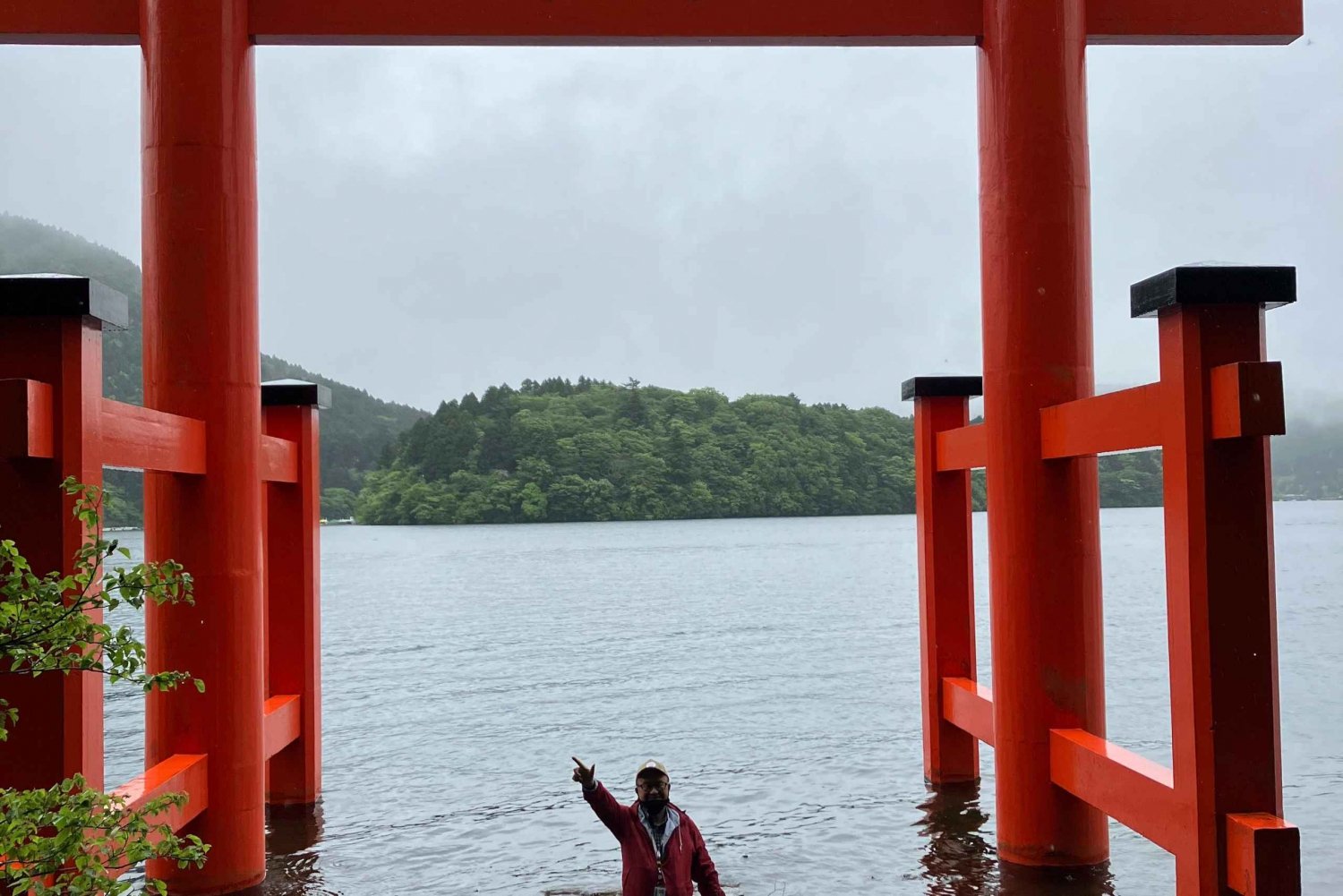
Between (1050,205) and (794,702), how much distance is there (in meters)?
12.5

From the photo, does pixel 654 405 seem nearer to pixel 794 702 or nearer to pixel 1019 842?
pixel 794 702

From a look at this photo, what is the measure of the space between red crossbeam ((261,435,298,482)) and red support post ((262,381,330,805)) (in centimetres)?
8

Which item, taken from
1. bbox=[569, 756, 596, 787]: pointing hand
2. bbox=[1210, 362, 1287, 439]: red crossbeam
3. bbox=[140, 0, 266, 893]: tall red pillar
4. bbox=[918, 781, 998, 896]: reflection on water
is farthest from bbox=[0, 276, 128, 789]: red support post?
bbox=[918, 781, 998, 896]: reflection on water

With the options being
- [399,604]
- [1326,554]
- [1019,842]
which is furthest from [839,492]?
[1019,842]

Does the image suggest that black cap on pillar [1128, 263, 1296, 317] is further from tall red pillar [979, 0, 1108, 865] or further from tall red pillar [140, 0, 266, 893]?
tall red pillar [140, 0, 266, 893]

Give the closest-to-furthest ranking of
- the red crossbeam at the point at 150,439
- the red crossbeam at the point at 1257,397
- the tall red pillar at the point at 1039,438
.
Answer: the red crossbeam at the point at 1257,397, the red crossbeam at the point at 150,439, the tall red pillar at the point at 1039,438

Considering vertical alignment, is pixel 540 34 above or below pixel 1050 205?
above

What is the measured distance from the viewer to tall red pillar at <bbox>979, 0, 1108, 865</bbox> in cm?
609

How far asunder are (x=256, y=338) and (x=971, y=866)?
16.0 feet

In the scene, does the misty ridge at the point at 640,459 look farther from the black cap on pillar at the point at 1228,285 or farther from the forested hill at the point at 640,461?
the black cap on pillar at the point at 1228,285

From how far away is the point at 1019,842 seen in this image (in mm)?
6160

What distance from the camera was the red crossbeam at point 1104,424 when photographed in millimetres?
4934

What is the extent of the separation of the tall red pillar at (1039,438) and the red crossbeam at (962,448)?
602mm

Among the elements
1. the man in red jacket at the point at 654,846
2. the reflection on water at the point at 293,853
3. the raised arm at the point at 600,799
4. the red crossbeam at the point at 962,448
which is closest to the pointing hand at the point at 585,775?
the raised arm at the point at 600,799
